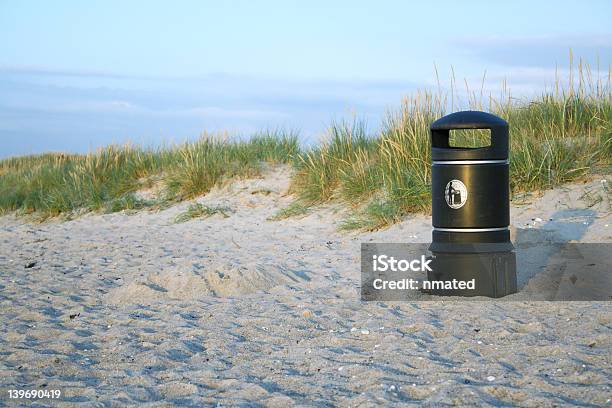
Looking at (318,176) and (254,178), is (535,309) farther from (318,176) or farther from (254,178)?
(254,178)

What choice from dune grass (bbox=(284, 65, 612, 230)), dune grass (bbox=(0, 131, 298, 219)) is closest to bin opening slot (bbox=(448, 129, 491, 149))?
dune grass (bbox=(284, 65, 612, 230))

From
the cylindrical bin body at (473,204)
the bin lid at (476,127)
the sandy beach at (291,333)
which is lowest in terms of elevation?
the sandy beach at (291,333)

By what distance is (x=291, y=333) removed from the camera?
15.4ft

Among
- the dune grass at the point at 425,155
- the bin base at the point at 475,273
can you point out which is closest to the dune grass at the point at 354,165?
the dune grass at the point at 425,155

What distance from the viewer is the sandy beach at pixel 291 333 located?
3506 millimetres

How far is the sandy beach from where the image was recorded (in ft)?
11.5

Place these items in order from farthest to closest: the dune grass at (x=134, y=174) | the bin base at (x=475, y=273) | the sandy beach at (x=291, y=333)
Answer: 1. the dune grass at (x=134, y=174)
2. the bin base at (x=475, y=273)
3. the sandy beach at (x=291, y=333)

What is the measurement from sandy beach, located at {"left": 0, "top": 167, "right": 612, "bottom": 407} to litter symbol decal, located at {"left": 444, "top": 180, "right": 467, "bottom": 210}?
30.5 inches

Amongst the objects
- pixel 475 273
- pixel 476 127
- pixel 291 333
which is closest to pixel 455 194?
pixel 476 127

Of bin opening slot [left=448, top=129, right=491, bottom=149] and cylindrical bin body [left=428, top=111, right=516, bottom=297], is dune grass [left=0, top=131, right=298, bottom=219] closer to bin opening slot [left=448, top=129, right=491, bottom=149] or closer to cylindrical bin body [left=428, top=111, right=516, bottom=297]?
bin opening slot [left=448, top=129, right=491, bottom=149]

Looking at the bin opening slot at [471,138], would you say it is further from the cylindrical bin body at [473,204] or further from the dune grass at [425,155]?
the cylindrical bin body at [473,204]

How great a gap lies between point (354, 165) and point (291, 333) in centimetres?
564

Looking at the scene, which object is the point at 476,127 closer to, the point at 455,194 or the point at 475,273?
the point at 455,194

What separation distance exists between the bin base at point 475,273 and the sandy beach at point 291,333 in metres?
0.13
